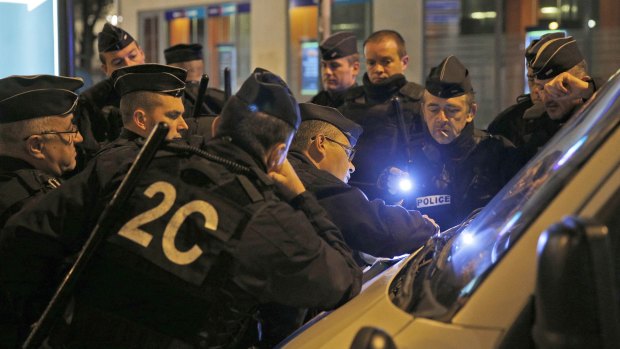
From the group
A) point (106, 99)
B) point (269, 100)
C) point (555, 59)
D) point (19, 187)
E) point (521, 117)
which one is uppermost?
point (555, 59)

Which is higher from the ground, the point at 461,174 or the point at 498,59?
the point at 498,59

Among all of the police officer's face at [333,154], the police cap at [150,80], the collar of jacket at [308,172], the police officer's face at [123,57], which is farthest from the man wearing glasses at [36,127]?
the police officer's face at [123,57]

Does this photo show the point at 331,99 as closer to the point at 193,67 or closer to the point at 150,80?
the point at 193,67

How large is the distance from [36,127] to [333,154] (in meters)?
1.19

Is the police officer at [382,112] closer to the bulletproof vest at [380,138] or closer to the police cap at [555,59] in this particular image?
the bulletproof vest at [380,138]

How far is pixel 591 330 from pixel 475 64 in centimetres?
1107

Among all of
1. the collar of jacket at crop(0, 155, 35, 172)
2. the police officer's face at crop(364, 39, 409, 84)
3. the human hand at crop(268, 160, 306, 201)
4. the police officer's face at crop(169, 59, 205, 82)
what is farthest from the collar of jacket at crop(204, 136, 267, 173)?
the police officer's face at crop(169, 59, 205, 82)

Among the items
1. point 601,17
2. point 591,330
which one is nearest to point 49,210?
point 591,330

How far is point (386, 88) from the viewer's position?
17.8ft

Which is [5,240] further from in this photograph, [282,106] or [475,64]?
[475,64]

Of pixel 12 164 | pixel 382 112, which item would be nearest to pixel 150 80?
pixel 12 164

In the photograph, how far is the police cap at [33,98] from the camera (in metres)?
3.23

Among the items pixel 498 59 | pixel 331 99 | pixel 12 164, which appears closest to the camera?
pixel 12 164

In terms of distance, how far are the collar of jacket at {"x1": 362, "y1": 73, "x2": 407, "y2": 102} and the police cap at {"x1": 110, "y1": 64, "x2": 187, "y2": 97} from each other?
178cm
